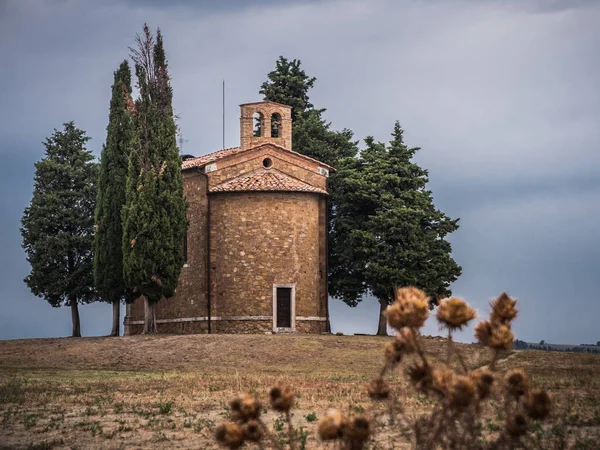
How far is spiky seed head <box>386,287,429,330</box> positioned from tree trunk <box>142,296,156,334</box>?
33.1m

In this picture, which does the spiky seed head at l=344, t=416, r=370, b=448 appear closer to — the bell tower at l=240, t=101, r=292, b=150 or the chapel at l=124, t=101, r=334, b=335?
the chapel at l=124, t=101, r=334, b=335

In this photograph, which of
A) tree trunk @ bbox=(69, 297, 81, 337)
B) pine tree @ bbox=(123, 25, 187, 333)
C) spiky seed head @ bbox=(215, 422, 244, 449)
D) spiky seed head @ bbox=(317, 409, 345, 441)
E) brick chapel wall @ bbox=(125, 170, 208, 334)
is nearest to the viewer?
spiky seed head @ bbox=(317, 409, 345, 441)

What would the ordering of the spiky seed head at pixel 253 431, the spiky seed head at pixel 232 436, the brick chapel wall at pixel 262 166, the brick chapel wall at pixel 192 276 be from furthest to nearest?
the brick chapel wall at pixel 262 166, the brick chapel wall at pixel 192 276, the spiky seed head at pixel 253 431, the spiky seed head at pixel 232 436

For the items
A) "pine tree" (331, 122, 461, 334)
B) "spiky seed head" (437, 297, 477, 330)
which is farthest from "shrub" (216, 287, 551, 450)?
"pine tree" (331, 122, 461, 334)

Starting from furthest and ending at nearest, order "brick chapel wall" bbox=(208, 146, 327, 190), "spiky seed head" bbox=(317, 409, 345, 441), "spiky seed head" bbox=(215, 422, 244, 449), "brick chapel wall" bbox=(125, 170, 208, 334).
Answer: "brick chapel wall" bbox=(208, 146, 327, 190) → "brick chapel wall" bbox=(125, 170, 208, 334) → "spiky seed head" bbox=(215, 422, 244, 449) → "spiky seed head" bbox=(317, 409, 345, 441)

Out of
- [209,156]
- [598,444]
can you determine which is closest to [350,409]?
[598,444]

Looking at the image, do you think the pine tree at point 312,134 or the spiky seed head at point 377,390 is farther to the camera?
the pine tree at point 312,134

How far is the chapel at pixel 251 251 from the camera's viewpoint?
40938 millimetres

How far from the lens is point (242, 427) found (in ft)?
26.6

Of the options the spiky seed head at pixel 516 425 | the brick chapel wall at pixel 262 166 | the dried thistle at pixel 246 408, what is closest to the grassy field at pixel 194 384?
the spiky seed head at pixel 516 425

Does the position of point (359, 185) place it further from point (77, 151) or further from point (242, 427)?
point (242, 427)

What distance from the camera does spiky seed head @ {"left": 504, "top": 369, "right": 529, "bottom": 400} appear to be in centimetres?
838

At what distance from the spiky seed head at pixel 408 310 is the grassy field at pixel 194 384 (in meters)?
1.51

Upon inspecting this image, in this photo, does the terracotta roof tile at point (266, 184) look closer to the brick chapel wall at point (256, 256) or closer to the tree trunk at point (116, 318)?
the brick chapel wall at point (256, 256)
